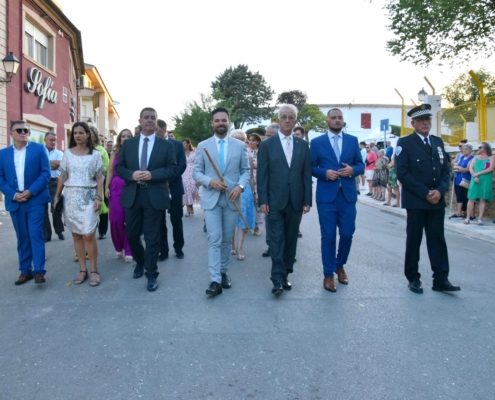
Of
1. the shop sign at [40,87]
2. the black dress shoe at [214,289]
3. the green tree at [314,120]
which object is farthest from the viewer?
the green tree at [314,120]

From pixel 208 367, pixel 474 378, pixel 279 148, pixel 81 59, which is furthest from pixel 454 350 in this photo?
pixel 81 59

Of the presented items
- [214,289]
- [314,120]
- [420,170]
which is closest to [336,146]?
[420,170]

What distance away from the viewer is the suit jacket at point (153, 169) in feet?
17.6

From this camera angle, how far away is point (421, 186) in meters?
5.18

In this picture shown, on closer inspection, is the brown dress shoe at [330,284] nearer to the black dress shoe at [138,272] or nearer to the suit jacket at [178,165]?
the black dress shoe at [138,272]

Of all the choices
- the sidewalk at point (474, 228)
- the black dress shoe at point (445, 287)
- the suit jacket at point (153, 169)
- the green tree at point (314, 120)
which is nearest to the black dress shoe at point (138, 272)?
the suit jacket at point (153, 169)

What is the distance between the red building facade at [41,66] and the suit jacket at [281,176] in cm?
1351

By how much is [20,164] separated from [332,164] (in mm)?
3664

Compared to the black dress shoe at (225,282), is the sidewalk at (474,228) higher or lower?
higher

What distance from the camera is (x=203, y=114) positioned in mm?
54000

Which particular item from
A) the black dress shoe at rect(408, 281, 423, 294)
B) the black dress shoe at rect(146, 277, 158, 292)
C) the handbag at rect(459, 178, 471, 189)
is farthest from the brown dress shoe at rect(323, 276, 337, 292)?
the handbag at rect(459, 178, 471, 189)

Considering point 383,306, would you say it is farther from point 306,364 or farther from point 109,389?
point 109,389

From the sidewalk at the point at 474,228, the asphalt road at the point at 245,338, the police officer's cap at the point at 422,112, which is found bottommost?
the asphalt road at the point at 245,338

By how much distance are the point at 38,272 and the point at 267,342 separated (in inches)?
120
